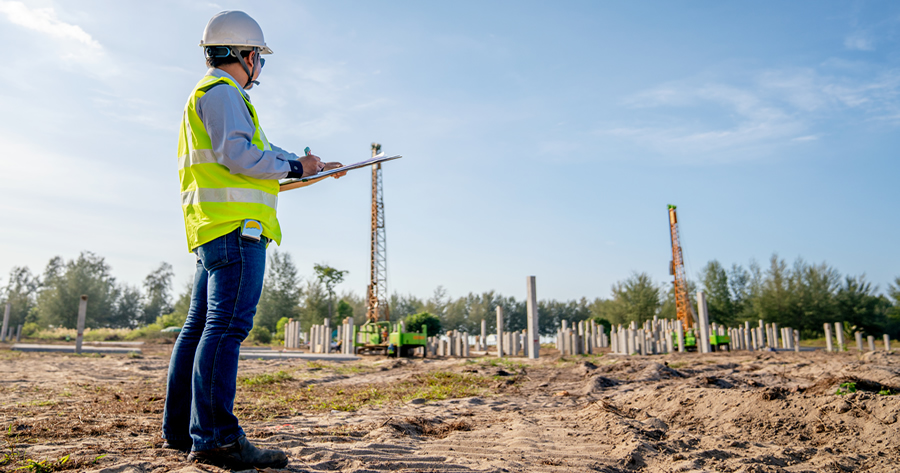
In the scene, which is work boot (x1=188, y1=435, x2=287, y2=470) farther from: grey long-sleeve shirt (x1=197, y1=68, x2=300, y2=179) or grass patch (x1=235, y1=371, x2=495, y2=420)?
grass patch (x1=235, y1=371, x2=495, y2=420)

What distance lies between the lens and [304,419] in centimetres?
383

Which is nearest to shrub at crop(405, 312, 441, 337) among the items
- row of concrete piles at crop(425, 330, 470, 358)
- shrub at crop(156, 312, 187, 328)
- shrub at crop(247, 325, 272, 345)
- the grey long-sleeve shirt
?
row of concrete piles at crop(425, 330, 470, 358)

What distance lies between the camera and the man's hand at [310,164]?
257 cm

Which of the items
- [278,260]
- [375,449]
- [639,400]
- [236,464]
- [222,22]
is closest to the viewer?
[236,464]

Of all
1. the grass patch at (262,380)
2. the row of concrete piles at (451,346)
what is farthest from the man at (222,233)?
the row of concrete piles at (451,346)

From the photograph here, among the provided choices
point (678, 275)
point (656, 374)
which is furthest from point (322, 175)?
point (678, 275)

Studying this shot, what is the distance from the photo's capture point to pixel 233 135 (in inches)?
89.4

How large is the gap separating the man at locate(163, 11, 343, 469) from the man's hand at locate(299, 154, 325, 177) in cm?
3

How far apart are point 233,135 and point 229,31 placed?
24.7 inches

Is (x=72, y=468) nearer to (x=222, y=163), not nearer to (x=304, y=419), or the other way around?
(x=222, y=163)

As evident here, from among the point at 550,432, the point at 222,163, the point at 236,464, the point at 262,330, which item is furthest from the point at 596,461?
the point at 262,330

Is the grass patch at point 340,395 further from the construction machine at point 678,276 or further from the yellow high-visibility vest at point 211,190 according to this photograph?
the construction machine at point 678,276

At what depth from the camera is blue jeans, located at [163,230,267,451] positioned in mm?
2135

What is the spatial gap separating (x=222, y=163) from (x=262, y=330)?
4048cm
